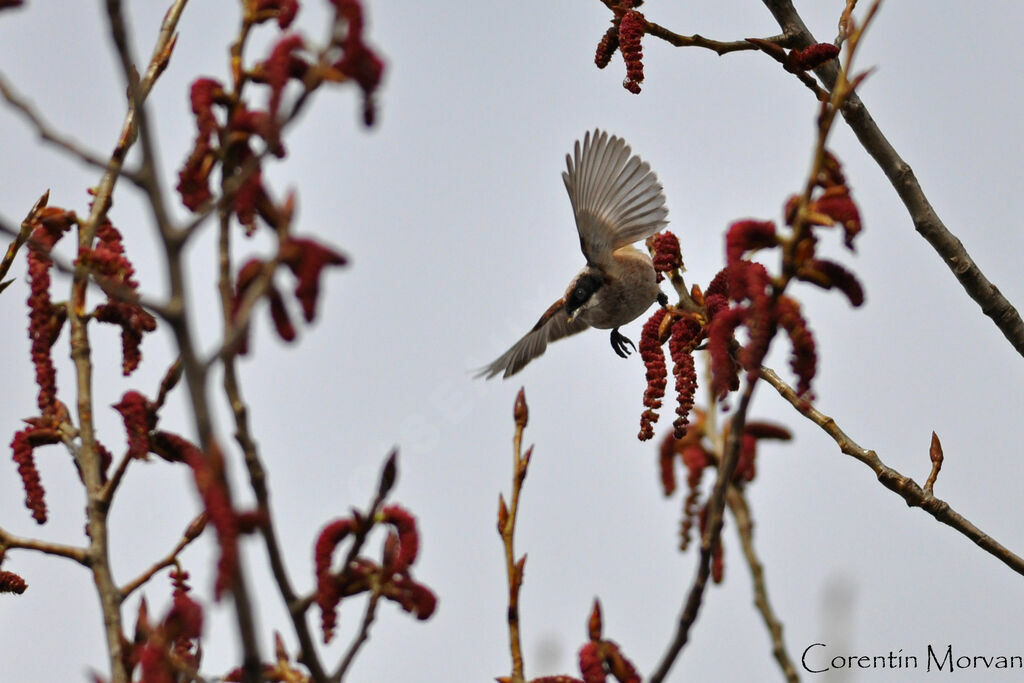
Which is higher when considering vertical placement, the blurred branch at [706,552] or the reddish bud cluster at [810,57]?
the reddish bud cluster at [810,57]

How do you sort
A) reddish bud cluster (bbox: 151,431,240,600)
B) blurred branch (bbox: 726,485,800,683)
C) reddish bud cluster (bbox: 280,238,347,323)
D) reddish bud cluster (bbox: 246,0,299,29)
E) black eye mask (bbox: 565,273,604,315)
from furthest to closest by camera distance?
1. black eye mask (bbox: 565,273,604,315)
2. blurred branch (bbox: 726,485,800,683)
3. reddish bud cluster (bbox: 246,0,299,29)
4. reddish bud cluster (bbox: 280,238,347,323)
5. reddish bud cluster (bbox: 151,431,240,600)

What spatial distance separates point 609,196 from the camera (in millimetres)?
6750

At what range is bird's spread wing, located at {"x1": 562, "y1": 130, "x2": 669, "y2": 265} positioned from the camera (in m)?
6.64

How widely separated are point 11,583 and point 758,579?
1859 mm

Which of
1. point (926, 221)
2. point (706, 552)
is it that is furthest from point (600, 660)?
point (926, 221)

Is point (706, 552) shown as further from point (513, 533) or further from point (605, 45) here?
point (605, 45)

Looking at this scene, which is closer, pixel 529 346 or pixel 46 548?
pixel 46 548

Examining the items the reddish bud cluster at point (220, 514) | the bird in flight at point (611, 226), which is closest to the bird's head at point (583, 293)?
the bird in flight at point (611, 226)

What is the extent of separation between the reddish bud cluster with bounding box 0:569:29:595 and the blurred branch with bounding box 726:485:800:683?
5.68ft

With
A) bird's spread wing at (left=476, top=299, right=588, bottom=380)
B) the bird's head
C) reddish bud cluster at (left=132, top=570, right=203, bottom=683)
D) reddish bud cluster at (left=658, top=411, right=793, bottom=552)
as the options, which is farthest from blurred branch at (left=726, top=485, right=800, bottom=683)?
bird's spread wing at (left=476, top=299, right=588, bottom=380)

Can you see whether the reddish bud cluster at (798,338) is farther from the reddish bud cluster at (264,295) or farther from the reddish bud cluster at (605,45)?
the reddish bud cluster at (605,45)

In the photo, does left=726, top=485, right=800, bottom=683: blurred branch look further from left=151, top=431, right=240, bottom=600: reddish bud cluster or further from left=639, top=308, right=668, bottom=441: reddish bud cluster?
left=151, top=431, right=240, bottom=600: reddish bud cluster

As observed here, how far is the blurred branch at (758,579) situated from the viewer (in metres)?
2.96

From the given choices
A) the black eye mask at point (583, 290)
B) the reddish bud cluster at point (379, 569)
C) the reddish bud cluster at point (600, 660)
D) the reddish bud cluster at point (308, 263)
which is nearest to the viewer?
the reddish bud cluster at point (308, 263)
